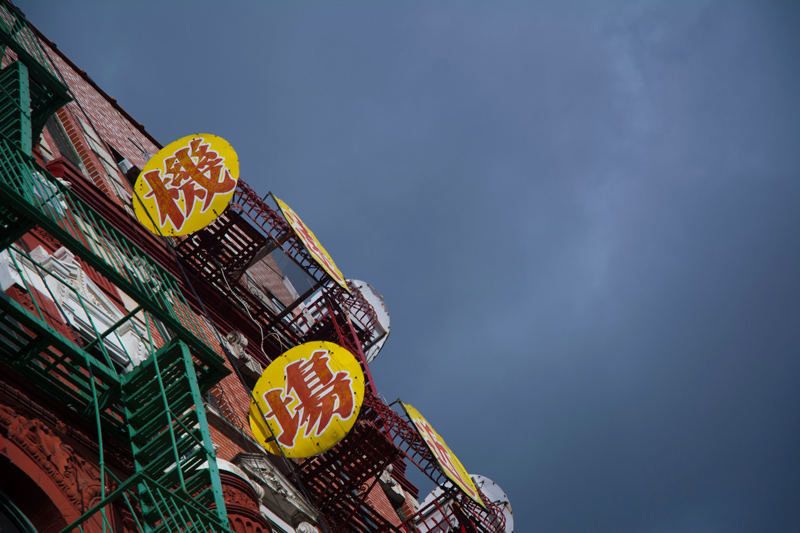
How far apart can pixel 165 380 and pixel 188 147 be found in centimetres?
977

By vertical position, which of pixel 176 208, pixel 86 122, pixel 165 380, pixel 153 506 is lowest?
pixel 153 506

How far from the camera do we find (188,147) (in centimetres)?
1889

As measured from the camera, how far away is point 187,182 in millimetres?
18250

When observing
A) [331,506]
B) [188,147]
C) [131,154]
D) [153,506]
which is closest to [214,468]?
[153,506]

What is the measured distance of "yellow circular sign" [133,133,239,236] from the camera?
58.0ft

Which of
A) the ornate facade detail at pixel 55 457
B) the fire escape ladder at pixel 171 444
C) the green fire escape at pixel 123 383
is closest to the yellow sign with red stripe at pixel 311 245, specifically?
the green fire escape at pixel 123 383

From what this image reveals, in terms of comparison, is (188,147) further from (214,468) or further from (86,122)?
(214,468)

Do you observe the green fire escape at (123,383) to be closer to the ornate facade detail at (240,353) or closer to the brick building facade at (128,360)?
the brick building facade at (128,360)

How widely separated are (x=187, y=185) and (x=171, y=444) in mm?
9734

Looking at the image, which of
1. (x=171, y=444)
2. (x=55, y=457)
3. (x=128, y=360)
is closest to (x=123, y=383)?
(x=171, y=444)

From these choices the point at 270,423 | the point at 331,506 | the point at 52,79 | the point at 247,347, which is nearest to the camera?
the point at 52,79

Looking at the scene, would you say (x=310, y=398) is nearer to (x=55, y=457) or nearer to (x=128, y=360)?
(x=128, y=360)

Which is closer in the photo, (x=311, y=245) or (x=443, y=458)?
(x=443, y=458)

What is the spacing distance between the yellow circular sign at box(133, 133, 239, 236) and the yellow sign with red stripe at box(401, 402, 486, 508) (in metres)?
5.95
